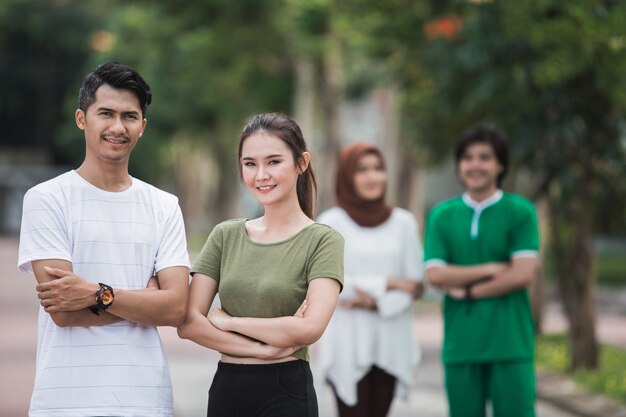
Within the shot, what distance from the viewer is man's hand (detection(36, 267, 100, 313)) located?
3.78 metres

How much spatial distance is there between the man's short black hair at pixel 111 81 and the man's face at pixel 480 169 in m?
2.49

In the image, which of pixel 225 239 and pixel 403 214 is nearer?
pixel 225 239

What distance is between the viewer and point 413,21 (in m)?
11.8

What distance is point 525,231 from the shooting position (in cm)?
605

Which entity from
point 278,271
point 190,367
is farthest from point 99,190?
point 190,367

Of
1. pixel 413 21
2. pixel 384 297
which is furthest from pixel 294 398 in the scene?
pixel 413 21

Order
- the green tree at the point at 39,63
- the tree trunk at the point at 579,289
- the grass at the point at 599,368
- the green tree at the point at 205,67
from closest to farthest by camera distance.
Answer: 1. the grass at the point at 599,368
2. the tree trunk at the point at 579,289
3. the green tree at the point at 205,67
4. the green tree at the point at 39,63

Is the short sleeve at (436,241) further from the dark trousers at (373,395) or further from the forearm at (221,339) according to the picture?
the forearm at (221,339)

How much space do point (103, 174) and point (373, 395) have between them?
3.19 m

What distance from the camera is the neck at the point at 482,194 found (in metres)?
6.12

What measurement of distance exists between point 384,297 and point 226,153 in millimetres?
34893

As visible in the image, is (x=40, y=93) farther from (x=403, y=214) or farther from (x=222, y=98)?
(x=403, y=214)

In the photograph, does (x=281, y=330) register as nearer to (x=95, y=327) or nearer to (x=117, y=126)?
(x=95, y=327)

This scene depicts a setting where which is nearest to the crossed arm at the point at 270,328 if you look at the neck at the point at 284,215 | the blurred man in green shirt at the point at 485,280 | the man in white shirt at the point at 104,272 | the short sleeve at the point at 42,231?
the man in white shirt at the point at 104,272
